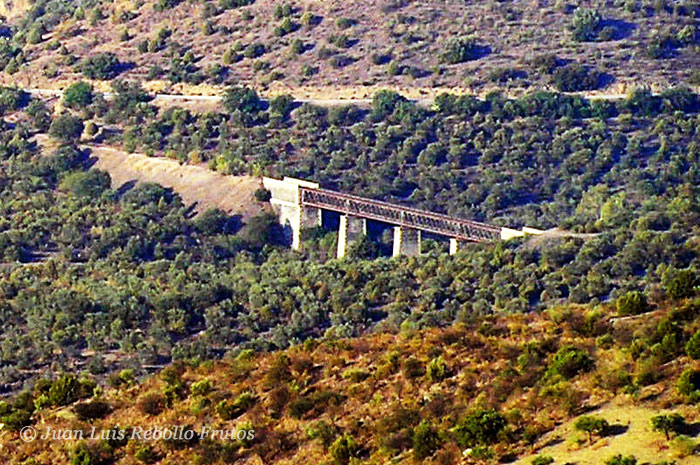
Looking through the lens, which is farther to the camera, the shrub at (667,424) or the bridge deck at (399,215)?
the bridge deck at (399,215)

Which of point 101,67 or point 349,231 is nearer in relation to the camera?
point 349,231

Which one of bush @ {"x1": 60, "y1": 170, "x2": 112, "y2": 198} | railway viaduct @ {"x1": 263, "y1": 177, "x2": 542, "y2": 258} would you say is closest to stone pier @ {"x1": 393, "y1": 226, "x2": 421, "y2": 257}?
railway viaduct @ {"x1": 263, "y1": 177, "x2": 542, "y2": 258}

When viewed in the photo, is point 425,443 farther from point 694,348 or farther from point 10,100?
point 10,100

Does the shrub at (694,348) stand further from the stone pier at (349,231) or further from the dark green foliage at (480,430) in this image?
the stone pier at (349,231)

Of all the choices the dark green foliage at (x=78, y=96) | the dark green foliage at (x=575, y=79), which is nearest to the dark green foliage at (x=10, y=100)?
the dark green foliage at (x=78, y=96)

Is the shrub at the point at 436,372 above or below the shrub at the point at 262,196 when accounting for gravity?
above

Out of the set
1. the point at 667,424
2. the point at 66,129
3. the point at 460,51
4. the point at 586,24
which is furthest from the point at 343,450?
the point at 586,24
